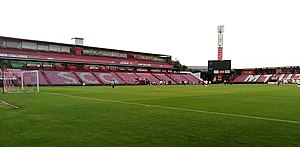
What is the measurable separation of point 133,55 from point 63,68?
26173 mm

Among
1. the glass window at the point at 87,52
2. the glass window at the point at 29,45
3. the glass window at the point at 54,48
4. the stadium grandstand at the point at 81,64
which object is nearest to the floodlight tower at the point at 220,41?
the stadium grandstand at the point at 81,64

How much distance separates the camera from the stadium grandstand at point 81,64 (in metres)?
58.4

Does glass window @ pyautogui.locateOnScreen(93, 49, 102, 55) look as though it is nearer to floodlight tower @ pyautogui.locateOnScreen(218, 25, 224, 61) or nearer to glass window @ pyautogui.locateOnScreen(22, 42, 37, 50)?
glass window @ pyautogui.locateOnScreen(22, 42, 37, 50)

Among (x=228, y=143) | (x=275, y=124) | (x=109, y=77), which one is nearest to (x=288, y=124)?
(x=275, y=124)

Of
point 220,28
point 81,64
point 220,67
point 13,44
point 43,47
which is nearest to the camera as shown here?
point 13,44

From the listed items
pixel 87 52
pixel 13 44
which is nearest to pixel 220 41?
pixel 87 52

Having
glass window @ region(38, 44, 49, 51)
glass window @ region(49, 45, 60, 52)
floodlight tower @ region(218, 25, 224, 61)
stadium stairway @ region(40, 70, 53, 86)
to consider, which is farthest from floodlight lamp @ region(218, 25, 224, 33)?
stadium stairway @ region(40, 70, 53, 86)

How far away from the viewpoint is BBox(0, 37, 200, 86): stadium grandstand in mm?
58406

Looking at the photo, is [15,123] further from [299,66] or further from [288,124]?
[299,66]

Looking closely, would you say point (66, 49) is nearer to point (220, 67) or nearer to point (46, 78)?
point (46, 78)

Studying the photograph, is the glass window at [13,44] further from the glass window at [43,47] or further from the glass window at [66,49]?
the glass window at [66,49]

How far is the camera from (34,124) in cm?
849

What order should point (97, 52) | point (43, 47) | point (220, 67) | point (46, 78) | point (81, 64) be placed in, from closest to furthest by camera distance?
point (46, 78), point (43, 47), point (81, 64), point (97, 52), point (220, 67)

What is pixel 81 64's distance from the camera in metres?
70.4
